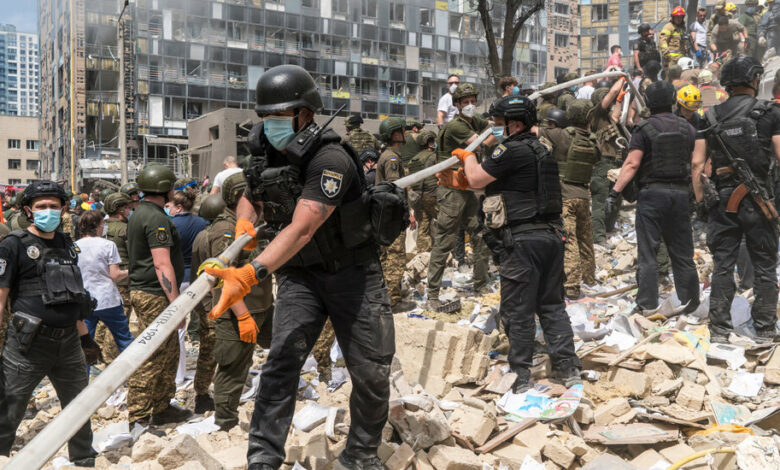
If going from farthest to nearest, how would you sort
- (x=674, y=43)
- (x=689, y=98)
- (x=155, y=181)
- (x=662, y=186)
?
(x=674, y=43), (x=689, y=98), (x=662, y=186), (x=155, y=181)

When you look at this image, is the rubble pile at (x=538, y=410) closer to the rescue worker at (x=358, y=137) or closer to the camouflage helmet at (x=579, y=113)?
the camouflage helmet at (x=579, y=113)

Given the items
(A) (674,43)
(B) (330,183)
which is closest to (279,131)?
(B) (330,183)

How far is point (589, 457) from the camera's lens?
4.12m

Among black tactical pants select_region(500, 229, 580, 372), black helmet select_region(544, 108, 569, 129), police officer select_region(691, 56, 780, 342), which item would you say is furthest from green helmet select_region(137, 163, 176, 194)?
black helmet select_region(544, 108, 569, 129)

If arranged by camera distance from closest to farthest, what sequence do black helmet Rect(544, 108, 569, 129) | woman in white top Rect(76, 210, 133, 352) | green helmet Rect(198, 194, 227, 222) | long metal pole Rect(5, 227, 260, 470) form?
long metal pole Rect(5, 227, 260, 470)
green helmet Rect(198, 194, 227, 222)
woman in white top Rect(76, 210, 133, 352)
black helmet Rect(544, 108, 569, 129)

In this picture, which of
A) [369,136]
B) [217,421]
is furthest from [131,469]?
[369,136]

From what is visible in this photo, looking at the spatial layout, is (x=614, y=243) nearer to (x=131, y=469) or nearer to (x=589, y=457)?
(x=589, y=457)

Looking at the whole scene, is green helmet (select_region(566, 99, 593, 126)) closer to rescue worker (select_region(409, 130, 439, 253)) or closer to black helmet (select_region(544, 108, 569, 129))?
black helmet (select_region(544, 108, 569, 129))

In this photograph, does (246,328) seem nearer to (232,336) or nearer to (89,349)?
(232,336)

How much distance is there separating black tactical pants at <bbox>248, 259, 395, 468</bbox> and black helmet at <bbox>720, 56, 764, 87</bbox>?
421 centimetres

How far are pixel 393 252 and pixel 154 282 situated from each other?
10.0 feet

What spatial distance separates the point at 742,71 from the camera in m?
5.74

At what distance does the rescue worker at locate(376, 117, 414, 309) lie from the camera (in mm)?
7594

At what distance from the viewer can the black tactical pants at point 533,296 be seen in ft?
15.7
